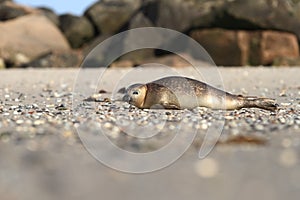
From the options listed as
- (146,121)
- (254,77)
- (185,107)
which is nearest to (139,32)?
(254,77)

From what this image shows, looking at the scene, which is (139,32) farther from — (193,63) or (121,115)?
(121,115)

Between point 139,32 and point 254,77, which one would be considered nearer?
point 254,77

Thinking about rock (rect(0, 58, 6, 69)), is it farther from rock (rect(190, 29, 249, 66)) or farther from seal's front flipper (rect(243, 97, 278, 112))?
seal's front flipper (rect(243, 97, 278, 112))

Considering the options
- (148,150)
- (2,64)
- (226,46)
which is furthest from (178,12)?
(148,150)

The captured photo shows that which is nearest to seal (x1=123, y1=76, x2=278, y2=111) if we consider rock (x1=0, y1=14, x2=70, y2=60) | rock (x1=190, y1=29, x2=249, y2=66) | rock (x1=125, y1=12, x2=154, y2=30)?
rock (x1=190, y1=29, x2=249, y2=66)

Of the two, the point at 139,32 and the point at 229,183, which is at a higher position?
the point at 139,32

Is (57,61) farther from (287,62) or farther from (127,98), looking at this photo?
(127,98)
